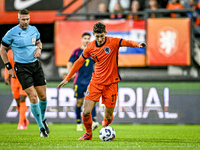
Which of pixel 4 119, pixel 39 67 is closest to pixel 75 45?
pixel 4 119

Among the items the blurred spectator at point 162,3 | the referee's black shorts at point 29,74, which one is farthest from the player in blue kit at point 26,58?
the blurred spectator at point 162,3

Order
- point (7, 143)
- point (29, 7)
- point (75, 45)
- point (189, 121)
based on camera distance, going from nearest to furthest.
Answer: point (7, 143)
point (189, 121)
point (75, 45)
point (29, 7)

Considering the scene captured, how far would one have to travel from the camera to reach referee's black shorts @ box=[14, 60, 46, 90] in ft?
30.3

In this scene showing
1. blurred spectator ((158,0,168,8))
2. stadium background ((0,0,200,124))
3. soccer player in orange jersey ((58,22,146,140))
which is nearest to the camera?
soccer player in orange jersey ((58,22,146,140))

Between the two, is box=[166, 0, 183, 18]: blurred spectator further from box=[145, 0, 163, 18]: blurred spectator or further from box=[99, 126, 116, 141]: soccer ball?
box=[99, 126, 116, 141]: soccer ball

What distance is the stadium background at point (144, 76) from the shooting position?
14.5 metres

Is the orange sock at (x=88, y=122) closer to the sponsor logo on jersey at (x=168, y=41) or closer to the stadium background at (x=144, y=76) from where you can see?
the stadium background at (x=144, y=76)

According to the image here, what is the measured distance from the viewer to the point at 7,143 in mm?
8102

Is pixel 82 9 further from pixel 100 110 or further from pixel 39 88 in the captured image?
pixel 39 88

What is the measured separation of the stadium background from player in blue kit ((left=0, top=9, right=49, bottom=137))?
547 cm

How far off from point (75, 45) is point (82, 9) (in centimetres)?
236

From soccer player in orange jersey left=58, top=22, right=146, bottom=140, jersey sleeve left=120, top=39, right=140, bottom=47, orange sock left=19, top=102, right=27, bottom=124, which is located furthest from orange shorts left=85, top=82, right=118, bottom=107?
orange sock left=19, top=102, right=27, bottom=124

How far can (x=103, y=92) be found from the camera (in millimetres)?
8656

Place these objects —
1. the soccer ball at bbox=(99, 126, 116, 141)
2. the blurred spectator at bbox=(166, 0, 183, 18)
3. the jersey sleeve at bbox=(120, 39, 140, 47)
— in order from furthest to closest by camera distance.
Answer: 1. the blurred spectator at bbox=(166, 0, 183, 18)
2. the soccer ball at bbox=(99, 126, 116, 141)
3. the jersey sleeve at bbox=(120, 39, 140, 47)
